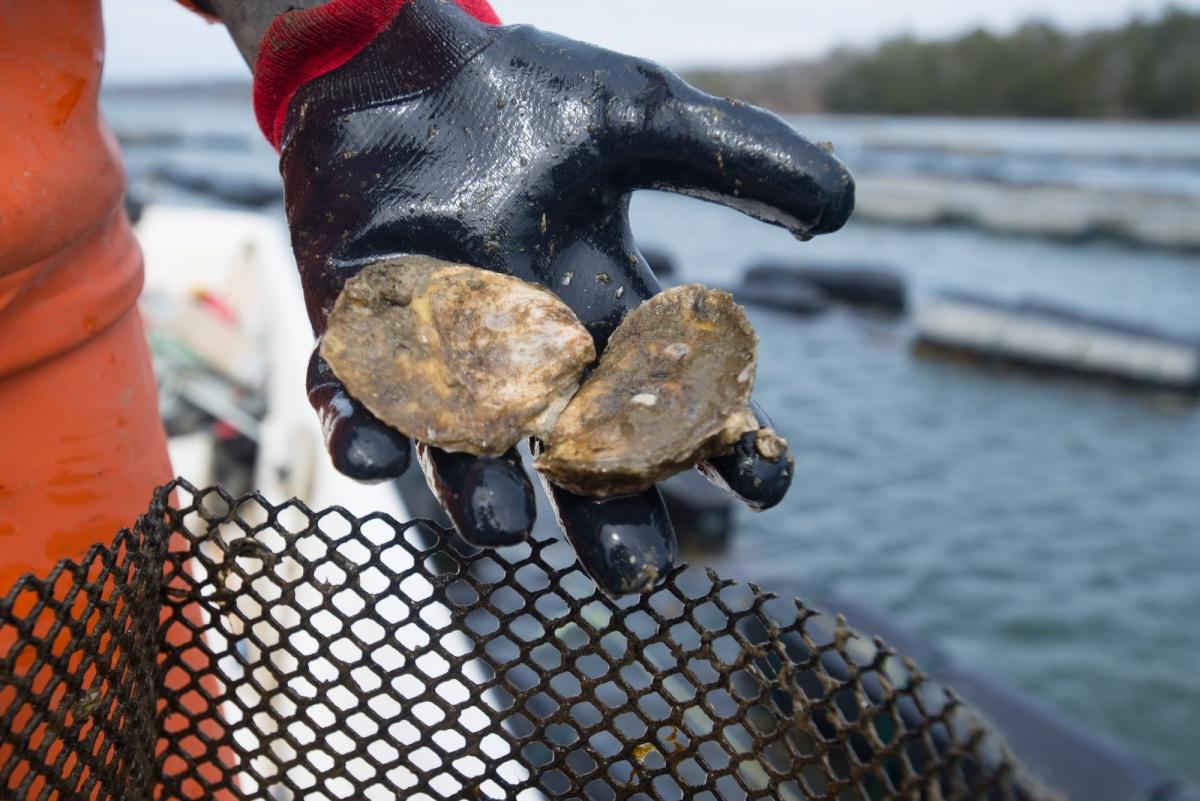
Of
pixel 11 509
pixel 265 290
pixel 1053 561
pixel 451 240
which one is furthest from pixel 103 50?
pixel 1053 561

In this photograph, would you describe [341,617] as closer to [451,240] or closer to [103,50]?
[451,240]

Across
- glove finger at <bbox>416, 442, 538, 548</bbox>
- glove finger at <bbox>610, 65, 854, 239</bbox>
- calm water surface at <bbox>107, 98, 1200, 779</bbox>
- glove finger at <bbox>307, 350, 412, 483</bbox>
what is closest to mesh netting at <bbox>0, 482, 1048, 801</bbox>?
glove finger at <bbox>416, 442, 538, 548</bbox>

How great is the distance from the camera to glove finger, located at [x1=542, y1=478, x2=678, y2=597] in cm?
120

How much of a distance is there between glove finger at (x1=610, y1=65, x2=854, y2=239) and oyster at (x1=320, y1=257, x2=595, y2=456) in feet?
0.99

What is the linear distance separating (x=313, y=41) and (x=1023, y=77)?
91.6 metres

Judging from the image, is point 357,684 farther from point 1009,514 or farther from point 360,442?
point 1009,514

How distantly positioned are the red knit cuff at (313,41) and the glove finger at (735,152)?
0.42 m

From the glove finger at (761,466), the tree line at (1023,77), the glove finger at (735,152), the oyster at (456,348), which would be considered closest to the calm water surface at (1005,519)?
the glove finger at (761,466)

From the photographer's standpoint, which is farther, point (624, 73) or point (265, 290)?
point (265, 290)

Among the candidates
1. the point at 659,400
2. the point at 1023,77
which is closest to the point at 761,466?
the point at 659,400

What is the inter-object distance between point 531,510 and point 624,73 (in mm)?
719

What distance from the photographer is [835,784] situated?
1420 millimetres

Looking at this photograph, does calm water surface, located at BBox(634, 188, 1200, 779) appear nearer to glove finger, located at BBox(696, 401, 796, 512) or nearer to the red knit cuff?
glove finger, located at BBox(696, 401, 796, 512)

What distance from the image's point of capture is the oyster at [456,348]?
4.08 ft
